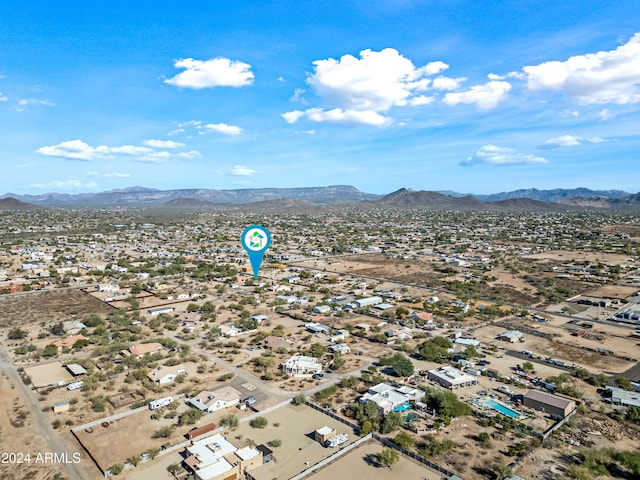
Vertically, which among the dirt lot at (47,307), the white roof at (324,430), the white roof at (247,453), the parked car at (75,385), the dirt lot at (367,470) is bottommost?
the dirt lot at (367,470)

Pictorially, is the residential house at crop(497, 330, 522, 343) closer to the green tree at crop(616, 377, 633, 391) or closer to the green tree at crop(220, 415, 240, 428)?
the green tree at crop(616, 377, 633, 391)

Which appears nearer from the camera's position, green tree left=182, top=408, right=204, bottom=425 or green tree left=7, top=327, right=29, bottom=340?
green tree left=182, top=408, right=204, bottom=425

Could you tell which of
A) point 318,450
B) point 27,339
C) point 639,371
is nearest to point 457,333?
point 639,371

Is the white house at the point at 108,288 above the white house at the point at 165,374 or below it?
above

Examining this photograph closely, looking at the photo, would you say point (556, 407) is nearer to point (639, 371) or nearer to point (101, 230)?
point (639, 371)

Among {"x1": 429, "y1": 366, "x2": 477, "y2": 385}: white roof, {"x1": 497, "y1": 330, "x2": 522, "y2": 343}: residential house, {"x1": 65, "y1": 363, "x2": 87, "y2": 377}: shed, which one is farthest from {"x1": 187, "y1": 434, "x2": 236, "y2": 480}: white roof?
{"x1": 497, "y1": 330, "x2": 522, "y2": 343}: residential house

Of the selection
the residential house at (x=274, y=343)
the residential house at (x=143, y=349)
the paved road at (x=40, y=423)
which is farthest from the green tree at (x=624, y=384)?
the residential house at (x=143, y=349)

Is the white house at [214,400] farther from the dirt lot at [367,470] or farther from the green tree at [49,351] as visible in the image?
the green tree at [49,351]

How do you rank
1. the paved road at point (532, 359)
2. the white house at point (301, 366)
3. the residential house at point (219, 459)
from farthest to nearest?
the paved road at point (532, 359), the white house at point (301, 366), the residential house at point (219, 459)
